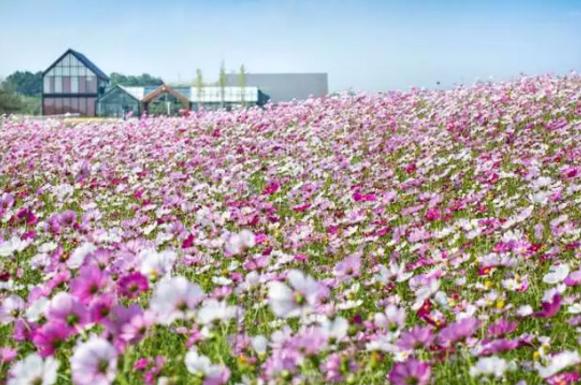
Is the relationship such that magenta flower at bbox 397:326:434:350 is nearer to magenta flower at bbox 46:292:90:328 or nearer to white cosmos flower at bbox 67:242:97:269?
magenta flower at bbox 46:292:90:328

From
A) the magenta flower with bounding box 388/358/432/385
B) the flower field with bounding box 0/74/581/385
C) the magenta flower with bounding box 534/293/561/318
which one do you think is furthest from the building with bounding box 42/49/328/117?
the magenta flower with bounding box 388/358/432/385

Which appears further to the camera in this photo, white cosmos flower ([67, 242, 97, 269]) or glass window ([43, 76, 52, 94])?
glass window ([43, 76, 52, 94])

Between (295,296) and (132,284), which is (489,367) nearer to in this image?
(295,296)

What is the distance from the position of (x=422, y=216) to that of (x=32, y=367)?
3.32m

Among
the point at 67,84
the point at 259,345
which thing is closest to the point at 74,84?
the point at 67,84

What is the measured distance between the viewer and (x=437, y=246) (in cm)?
355

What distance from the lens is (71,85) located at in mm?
59062

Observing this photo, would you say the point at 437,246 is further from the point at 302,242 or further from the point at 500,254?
the point at 500,254

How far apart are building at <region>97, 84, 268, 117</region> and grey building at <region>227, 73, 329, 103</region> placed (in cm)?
807

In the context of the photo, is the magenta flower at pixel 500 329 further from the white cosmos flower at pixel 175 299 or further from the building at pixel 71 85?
the building at pixel 71 85

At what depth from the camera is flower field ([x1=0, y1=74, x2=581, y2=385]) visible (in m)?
1.57

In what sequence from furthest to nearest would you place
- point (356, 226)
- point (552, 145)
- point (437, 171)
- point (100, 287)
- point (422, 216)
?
point (552, 145) < point (437, 171) < point (422, 216) < point (356, 226) < point (100, 287)

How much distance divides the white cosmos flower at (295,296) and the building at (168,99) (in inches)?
1499

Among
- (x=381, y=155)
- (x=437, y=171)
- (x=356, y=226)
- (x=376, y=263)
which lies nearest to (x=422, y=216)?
Result: (x=356, y=226)
